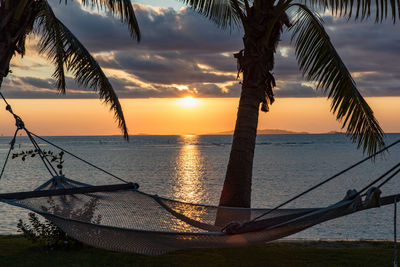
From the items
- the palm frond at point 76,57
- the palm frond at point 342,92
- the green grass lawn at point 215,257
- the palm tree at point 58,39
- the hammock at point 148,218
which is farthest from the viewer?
the palm frond at point 76,57

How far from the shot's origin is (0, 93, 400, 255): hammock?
3230 millimetres

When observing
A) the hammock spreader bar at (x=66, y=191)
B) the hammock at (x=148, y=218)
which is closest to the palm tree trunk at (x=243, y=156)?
the hammock at (x=148, y=218)

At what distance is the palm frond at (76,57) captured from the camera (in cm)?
601

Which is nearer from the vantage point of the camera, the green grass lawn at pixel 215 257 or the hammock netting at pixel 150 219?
the hammock netting at pixel 150 219

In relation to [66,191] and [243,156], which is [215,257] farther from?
[66,191]

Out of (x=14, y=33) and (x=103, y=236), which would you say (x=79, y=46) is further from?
(x=103, y=236)

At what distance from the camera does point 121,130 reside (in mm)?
6652

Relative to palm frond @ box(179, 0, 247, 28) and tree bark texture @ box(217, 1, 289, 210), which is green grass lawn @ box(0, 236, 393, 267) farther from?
palm frond @ box(179, 0, 247, 28)

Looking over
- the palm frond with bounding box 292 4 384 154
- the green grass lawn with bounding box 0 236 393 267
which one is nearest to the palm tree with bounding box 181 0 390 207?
the palm frond with bounding box 292 4 384 154

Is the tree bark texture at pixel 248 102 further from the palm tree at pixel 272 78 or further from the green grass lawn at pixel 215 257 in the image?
the green grass lawn at pixel 215 257

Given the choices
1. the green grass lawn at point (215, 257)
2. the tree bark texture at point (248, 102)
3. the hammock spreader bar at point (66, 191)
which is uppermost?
the tree bark texture at point (248, 102)

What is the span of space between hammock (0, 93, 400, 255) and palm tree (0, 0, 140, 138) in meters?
0.86

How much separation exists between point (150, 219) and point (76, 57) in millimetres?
2744

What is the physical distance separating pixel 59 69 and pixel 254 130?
3680 millimetres
